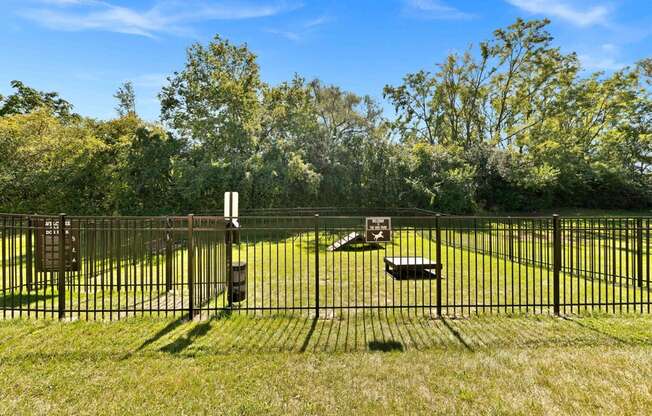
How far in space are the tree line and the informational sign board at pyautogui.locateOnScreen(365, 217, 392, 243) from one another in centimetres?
1282

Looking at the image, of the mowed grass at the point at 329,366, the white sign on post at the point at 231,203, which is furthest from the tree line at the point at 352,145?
the mowed grass at the point at 329,366

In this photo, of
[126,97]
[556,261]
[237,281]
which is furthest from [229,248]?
[126,97]

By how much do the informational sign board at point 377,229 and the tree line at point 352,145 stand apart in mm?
12823

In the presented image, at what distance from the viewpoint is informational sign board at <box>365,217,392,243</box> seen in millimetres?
5578

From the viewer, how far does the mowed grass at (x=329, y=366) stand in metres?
2.99

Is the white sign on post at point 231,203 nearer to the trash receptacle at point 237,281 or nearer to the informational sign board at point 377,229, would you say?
the trash receptacle at point 237,281

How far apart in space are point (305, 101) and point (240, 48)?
472 cm

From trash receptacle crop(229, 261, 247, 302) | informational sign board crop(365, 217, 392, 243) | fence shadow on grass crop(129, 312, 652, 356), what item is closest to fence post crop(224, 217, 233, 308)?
trash receptacle crop(229, 261, 247, 302)

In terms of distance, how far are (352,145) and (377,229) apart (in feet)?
56.2

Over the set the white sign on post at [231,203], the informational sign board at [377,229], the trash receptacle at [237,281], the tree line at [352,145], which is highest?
the tree line at [352,145]

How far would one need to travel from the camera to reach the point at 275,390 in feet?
10.6

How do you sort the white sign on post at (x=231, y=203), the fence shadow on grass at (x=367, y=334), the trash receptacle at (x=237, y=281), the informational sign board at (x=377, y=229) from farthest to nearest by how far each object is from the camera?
the white sign on post at (x=231, y=203) < the trash receptacle at (x=237, y=281) < the informational sign board at (x=377, y=229) < the fence shadow on grass at (x=367, y=334)

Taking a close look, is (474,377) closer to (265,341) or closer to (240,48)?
(265,341)

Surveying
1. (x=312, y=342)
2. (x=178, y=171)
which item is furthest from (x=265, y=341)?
(x=178, y=171)
